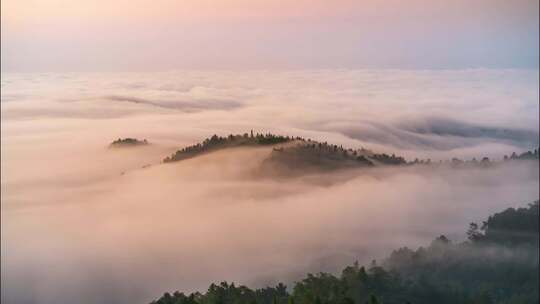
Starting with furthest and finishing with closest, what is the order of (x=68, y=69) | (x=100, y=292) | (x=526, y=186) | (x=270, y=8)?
1. (x=526, y=186)
2. (x=270, y=8)
3. (x=68, y=69)
4. (x=100, y=292)

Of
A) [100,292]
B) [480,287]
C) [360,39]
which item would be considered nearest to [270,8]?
[360,39]

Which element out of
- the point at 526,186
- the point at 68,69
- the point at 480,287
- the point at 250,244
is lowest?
the point at 480,287

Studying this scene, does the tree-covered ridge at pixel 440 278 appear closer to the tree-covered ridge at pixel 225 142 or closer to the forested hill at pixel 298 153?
the forested hill at pixel 298 153

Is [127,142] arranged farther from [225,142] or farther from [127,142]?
[225,142]

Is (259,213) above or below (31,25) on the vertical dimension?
below

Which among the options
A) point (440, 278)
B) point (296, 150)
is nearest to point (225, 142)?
point (296, 150)

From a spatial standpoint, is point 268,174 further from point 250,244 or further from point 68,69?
point 68,69
